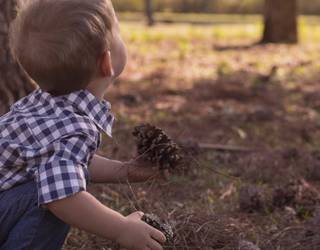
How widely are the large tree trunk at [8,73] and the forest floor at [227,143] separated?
0.65 metres

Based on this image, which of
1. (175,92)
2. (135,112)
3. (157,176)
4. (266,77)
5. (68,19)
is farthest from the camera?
(266,77)

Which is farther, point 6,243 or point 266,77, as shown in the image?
point 266,77

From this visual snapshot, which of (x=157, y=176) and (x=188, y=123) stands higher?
(x=157, y=176)

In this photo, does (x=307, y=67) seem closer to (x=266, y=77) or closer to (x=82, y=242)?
(x=266, y=77)

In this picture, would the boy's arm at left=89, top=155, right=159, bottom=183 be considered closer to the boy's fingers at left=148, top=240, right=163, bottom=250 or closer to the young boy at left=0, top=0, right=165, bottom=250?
the young boy at left=0, top=0, right=165, bottom=250

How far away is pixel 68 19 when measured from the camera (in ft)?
6.97

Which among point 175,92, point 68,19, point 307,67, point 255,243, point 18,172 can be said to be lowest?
point 307,67

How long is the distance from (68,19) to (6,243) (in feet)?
2.45

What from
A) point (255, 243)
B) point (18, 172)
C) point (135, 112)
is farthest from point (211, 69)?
point (18, 172)

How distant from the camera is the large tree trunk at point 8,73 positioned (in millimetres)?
3604

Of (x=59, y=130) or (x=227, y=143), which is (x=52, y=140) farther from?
(x=227, y=143)

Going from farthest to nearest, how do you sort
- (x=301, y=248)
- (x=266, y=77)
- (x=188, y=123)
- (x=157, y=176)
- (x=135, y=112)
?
1. (x=266, y=77)
2. (x=135, y=112)
3. (x=188, y=123)
4. (x=301, y=248)
5. (x=157, y=176)

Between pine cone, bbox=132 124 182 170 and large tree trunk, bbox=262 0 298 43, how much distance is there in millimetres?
10308

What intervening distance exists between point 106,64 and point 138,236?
0.55m
